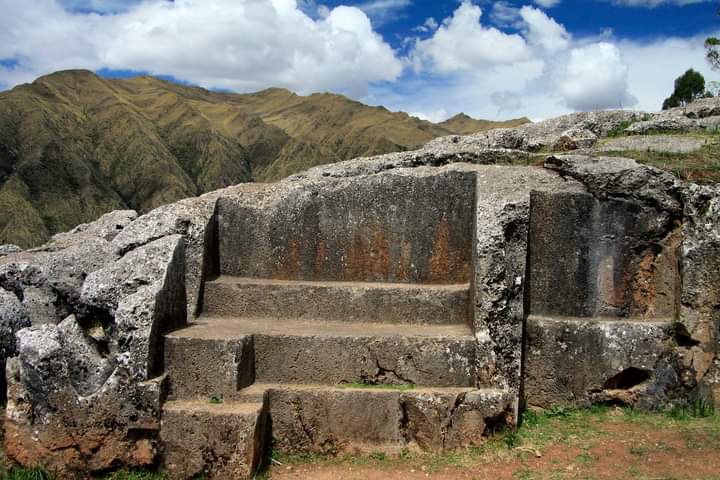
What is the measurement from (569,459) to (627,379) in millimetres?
1341

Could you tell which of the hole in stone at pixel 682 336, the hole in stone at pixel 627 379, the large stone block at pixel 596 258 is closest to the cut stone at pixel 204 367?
the large stone block at pixel 596 258

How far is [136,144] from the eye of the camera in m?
88.6

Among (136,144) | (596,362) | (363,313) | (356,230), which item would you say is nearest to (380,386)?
(363,313)

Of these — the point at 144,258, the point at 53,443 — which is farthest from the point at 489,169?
the point at 53,443

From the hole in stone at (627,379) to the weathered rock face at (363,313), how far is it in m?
0.02

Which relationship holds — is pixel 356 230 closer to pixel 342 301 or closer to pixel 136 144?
pixel 342 301

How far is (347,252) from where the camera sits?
7336 mm

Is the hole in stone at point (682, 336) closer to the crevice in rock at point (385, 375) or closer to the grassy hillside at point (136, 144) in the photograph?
the crevice in rock at point (385, 375)

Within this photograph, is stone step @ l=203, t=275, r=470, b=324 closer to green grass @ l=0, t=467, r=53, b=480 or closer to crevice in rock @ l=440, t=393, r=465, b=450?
crevice in rock @ l=440, t=393, r=465, b=450

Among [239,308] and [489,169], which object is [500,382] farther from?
[239,308]

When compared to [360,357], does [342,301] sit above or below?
above

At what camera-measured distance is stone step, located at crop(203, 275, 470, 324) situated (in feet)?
22.2

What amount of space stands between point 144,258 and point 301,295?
170 cm

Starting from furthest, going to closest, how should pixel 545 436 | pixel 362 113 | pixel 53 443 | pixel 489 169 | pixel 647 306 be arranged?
pixel 362 113
pixel 489 169
pixel 647 306
pixel 545 436
pixel 53 443
